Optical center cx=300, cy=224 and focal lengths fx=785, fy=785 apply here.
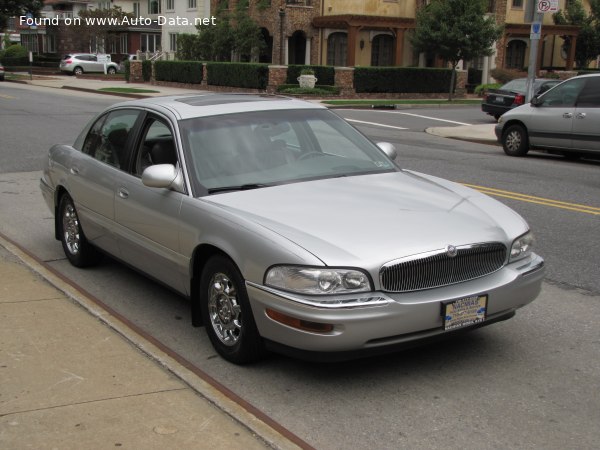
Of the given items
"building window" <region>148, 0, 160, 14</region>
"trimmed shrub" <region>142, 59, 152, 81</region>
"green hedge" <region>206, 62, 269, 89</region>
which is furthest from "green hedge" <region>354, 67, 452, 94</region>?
"building window" <region>148, 0, 160, 14</region>

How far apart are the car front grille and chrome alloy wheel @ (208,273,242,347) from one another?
96 cm

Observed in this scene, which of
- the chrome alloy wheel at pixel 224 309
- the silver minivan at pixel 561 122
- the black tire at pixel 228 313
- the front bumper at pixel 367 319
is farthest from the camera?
the silver minivan at pixel 561 122

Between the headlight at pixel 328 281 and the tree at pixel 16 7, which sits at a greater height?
the tree at pixel 16 7

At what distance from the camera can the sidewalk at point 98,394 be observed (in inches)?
148

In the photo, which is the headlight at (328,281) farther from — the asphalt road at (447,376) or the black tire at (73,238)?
the black tire at (73,238)

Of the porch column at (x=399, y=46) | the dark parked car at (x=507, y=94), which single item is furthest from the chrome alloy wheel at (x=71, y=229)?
the porch column at (x=399, y=46)

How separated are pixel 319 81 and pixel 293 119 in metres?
32.0

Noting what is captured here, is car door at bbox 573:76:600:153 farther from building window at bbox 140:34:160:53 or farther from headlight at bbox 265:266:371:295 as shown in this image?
building window at bbox 140:34:160:53

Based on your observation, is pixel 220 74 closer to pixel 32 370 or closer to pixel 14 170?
pixel 14 170

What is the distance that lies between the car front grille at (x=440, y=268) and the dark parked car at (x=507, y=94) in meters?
20.6

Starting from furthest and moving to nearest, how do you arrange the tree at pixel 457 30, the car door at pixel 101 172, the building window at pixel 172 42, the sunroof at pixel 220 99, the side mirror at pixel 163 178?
the building window at pixel 172 42, the tree at pixel 457 30, the car door at pixel 101 172, the sunroof at pixel 220 99, the side mirror at pixel 163 178

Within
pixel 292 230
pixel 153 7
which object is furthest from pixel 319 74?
pixel 153 7

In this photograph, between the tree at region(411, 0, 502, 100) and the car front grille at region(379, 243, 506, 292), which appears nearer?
the car front grille at region(379, 243, 506, 292)

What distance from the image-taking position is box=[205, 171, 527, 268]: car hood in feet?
14.2
